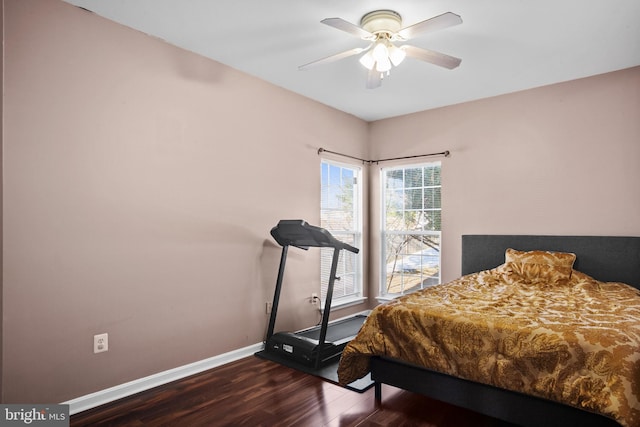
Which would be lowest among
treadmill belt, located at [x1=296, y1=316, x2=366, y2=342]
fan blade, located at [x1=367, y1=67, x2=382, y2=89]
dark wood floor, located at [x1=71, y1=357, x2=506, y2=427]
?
dark wood floor, located at [x1=71, y1=357, x2=506, y2=427]

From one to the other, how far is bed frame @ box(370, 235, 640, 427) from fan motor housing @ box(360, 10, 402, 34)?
2.25 m

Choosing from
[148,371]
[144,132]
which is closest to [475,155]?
[144,132]

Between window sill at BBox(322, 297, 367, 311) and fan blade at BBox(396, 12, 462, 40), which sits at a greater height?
fan blade at BBox(396, 12, 462, 40)

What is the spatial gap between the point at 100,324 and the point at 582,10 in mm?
3834

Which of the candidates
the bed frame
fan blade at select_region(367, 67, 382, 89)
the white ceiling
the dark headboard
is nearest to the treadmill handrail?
the bed frame

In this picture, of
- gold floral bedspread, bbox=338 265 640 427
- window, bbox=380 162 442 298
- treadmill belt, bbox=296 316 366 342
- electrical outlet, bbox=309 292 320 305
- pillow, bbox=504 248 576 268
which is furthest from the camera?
window, bbox=380 162 442 298

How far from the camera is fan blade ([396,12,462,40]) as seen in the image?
2182 millimetres

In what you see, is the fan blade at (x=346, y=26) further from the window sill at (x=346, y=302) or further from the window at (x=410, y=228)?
the window sill at (x=346, y=302)

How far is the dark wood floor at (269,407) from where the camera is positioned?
2.38m

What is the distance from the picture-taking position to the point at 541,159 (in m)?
3.98

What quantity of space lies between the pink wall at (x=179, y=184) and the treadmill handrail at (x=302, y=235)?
0.31m

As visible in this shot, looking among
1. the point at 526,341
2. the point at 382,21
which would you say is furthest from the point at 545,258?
the point at 382,21

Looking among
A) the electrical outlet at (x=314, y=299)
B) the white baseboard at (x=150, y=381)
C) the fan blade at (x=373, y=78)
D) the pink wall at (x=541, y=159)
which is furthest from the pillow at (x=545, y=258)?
the white baseboard at (x=150, y=381)

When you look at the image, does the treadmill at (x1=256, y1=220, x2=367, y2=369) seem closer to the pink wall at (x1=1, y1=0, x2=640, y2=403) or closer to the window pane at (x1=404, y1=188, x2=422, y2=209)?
the pink wall at (x1=1, y1=0, x2=640, y2=403)
